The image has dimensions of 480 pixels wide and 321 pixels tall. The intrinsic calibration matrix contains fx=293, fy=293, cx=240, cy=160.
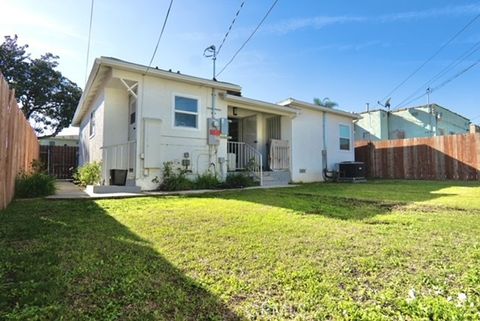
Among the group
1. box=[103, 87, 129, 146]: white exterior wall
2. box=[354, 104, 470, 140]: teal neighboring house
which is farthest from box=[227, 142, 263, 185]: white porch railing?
box=[354, 104, 470, 140]: teal neighboring house

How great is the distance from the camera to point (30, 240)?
3047mm

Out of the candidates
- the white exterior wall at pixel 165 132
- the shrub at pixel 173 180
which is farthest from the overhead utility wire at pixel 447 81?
the shrub at pixel 173 180

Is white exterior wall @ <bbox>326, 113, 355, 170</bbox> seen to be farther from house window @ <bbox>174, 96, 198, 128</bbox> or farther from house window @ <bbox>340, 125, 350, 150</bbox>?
house window @ <bbox>174, 96, 198, 128</bbox>

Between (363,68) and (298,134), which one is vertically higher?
(363,68)

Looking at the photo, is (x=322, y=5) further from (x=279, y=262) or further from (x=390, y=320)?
(x=390, y=320)

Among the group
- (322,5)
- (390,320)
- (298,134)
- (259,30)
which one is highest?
(322,5)

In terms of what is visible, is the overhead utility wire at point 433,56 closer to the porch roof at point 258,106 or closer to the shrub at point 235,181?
the porch roof at point 258,106

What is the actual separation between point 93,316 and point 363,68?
1587 centimetres

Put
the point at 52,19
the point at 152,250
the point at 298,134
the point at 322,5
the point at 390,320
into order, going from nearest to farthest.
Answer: the point at 390,320 → the point at 152,250 → the point at 52,19 → the point at 322,5 → the point at 298,134

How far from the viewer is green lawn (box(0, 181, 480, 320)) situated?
1.71m

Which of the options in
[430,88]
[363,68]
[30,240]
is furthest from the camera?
[430,88]

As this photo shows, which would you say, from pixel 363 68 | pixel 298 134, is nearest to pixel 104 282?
pixel 298 134

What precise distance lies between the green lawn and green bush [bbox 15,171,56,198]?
203 centimetres

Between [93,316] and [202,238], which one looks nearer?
[93,316]
